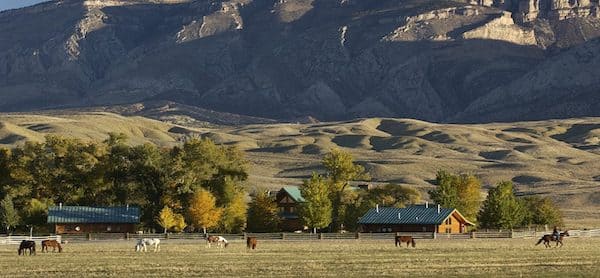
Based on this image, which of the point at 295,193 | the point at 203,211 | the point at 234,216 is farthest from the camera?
the point at 295,193

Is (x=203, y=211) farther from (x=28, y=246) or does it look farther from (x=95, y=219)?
(x=28, y=246)

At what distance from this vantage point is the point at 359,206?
112 metres

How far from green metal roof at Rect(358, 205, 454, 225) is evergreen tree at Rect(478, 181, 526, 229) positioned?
17.7 ft

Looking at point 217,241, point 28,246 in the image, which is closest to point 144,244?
point 28,246

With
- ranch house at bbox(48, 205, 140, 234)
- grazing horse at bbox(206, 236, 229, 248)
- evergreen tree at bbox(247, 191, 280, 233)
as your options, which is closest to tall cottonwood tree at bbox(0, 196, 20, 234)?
ranch house at bbox(48, 205, 140, 234)

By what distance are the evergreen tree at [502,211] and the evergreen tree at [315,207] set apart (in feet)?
48.2

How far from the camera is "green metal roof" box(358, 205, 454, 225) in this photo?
105 meters

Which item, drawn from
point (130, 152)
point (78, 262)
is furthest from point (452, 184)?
point (78, 262)

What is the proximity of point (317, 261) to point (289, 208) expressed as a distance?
2508 inches

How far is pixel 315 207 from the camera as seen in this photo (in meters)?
108

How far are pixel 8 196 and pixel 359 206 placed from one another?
31362mm

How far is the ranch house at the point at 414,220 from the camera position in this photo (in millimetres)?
104938

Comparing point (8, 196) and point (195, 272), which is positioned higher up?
point (8, 196)

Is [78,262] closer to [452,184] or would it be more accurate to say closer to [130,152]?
[130,152]
